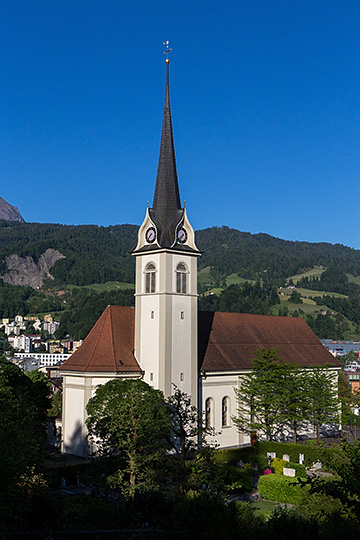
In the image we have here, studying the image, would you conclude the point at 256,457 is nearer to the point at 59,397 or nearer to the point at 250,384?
the point at 250,384

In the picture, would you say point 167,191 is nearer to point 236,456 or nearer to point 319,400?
point 236,456

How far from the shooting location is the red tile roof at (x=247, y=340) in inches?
2235

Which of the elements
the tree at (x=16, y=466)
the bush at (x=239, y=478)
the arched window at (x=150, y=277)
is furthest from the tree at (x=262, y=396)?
the tree at (x=16, y=466)

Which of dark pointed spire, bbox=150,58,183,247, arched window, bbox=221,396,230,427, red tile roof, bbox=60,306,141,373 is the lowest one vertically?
arched window, bbox=221,396,230,427

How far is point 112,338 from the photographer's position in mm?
51312

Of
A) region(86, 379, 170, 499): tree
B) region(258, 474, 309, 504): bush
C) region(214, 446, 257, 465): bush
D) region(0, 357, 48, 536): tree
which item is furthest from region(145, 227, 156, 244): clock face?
region(258, 474, 309, 504): bush

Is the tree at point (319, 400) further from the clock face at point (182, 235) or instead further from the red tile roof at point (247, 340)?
the clock face at point (182, 235)

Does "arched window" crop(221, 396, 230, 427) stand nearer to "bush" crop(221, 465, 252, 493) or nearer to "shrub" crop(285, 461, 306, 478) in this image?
"shrub" crop(285, 461, 306, 478)

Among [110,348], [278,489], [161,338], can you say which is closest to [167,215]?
[161,338]

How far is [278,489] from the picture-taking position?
127ft

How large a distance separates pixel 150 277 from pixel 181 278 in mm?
2646

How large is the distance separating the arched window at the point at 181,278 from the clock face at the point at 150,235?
315 centimetres

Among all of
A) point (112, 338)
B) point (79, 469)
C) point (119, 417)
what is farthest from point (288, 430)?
point (119, 417)

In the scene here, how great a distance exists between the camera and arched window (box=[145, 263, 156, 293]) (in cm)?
5178
